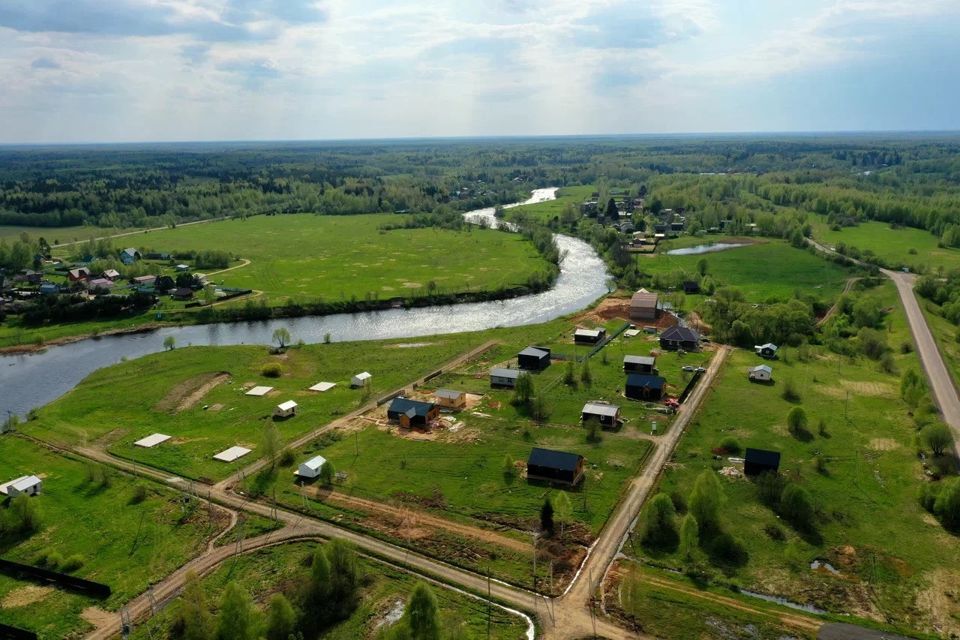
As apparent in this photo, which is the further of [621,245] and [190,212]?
[190,212]

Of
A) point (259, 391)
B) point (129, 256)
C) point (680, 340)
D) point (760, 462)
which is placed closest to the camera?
point (760, 462)

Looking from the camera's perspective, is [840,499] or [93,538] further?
[840,499]

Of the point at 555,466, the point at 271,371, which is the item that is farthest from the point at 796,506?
the point at 271,371

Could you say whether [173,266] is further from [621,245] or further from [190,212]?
[621,245]

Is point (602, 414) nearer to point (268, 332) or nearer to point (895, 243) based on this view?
point (268, 332)

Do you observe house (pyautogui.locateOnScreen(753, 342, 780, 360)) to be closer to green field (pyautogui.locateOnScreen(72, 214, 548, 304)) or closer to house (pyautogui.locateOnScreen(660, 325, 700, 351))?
house (pyautogui.locateOnScreen(660, 325, 700, 351))

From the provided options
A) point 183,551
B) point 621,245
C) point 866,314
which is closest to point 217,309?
point 183,551

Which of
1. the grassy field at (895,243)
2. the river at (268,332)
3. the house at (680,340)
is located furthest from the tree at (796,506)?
the grassy field at (895,243)

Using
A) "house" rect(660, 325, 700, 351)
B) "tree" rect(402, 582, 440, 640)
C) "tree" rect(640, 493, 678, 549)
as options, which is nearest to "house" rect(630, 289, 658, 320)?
"house" rect(660, 325, 700, 351)
